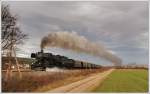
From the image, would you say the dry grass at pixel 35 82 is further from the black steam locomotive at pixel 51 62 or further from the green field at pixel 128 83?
the green field at pixel 128 83

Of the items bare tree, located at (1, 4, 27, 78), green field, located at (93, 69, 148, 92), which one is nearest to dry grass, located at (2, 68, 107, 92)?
bare tree, located at (1, 4, 27, 78)

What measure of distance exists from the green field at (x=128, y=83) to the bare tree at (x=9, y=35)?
3.01 meters

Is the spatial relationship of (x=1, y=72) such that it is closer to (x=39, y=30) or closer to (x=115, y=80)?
(x=39, y=30)

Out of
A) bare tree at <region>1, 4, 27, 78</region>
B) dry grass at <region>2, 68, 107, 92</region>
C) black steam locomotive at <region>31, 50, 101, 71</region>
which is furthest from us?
black steam locomotive at <region>31, 50, 101, 71</region>

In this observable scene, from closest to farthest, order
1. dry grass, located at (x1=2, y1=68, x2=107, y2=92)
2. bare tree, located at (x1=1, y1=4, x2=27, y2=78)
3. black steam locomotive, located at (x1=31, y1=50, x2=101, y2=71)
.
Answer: dry grass, located at (x1=2, y1=68, x2=107, y2=92) < bare tree, located at (x1=1, y1=4, x2=27, y2=78) < black steam locomotive, located at (x1=31, y1=50, x2=101, y2=71)

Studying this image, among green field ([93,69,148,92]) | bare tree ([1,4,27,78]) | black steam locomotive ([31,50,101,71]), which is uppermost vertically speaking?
bare tree ([1,4,27,78])

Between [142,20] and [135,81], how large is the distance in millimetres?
2000

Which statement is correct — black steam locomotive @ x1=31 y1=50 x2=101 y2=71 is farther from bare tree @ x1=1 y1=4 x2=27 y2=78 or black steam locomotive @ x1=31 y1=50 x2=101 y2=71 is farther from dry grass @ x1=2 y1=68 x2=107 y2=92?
bare tree @ x1=1 y1=4 x2=27 y2=78

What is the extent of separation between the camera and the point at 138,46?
1502cm

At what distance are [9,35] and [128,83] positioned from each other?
4.27m

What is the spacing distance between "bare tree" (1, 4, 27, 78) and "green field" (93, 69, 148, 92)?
3010 millimetres

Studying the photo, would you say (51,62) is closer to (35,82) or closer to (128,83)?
(35,82)

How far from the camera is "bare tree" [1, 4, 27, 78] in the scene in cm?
1519

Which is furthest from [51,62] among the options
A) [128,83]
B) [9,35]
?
[128,83]
